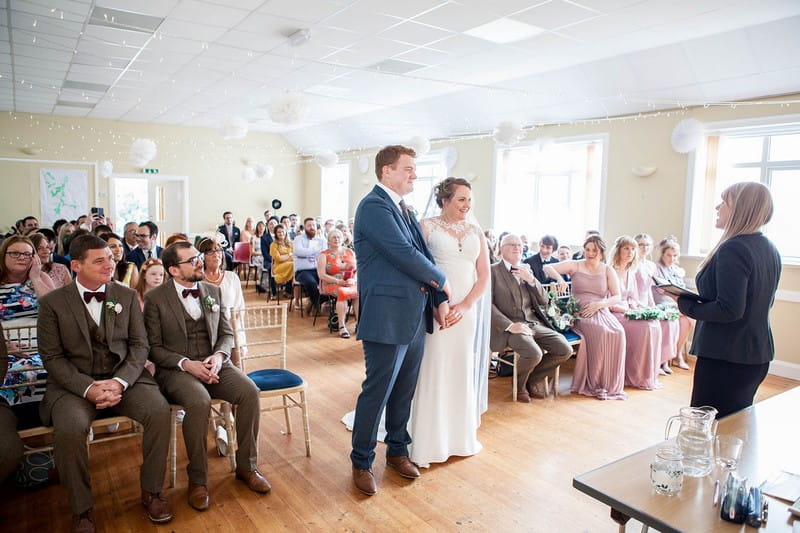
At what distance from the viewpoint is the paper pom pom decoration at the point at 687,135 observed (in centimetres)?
Answer: 642

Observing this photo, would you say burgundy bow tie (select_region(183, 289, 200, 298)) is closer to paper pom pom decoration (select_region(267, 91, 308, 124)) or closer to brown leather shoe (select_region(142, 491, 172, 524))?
brown leather shoe (select_region(142, 491, 172, 524))

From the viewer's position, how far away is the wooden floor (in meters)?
2.71

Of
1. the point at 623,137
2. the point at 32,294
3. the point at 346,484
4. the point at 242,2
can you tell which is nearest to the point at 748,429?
the point at 346,484

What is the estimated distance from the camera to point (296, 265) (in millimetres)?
7906

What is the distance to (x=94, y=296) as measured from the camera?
280 centimetres

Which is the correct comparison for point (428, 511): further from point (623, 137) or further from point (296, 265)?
point (623, 137)

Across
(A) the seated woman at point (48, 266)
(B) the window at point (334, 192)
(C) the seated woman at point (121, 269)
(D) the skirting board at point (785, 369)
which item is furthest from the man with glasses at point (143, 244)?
(B) the window at point (334, 192)

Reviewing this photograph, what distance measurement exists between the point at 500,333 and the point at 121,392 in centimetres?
294

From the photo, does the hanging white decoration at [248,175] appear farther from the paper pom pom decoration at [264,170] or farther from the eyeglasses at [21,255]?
the eyeglasses at [21,255]

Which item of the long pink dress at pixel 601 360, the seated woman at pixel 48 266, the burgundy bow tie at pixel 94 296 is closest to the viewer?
the burgundy bow tie at pixel 94 296

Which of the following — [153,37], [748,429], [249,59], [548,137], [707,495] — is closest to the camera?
[707,495]

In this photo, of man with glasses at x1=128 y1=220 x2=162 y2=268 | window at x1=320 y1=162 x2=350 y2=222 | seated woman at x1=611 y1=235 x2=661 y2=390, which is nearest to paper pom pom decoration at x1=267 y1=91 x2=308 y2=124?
man with glasses at x1=128 y1=220 x2=162 y2=268

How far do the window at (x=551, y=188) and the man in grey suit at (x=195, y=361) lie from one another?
6276 mm

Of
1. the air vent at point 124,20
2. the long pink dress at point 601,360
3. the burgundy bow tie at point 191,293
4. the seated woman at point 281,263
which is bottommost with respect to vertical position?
the long pink dress at point 601,360
